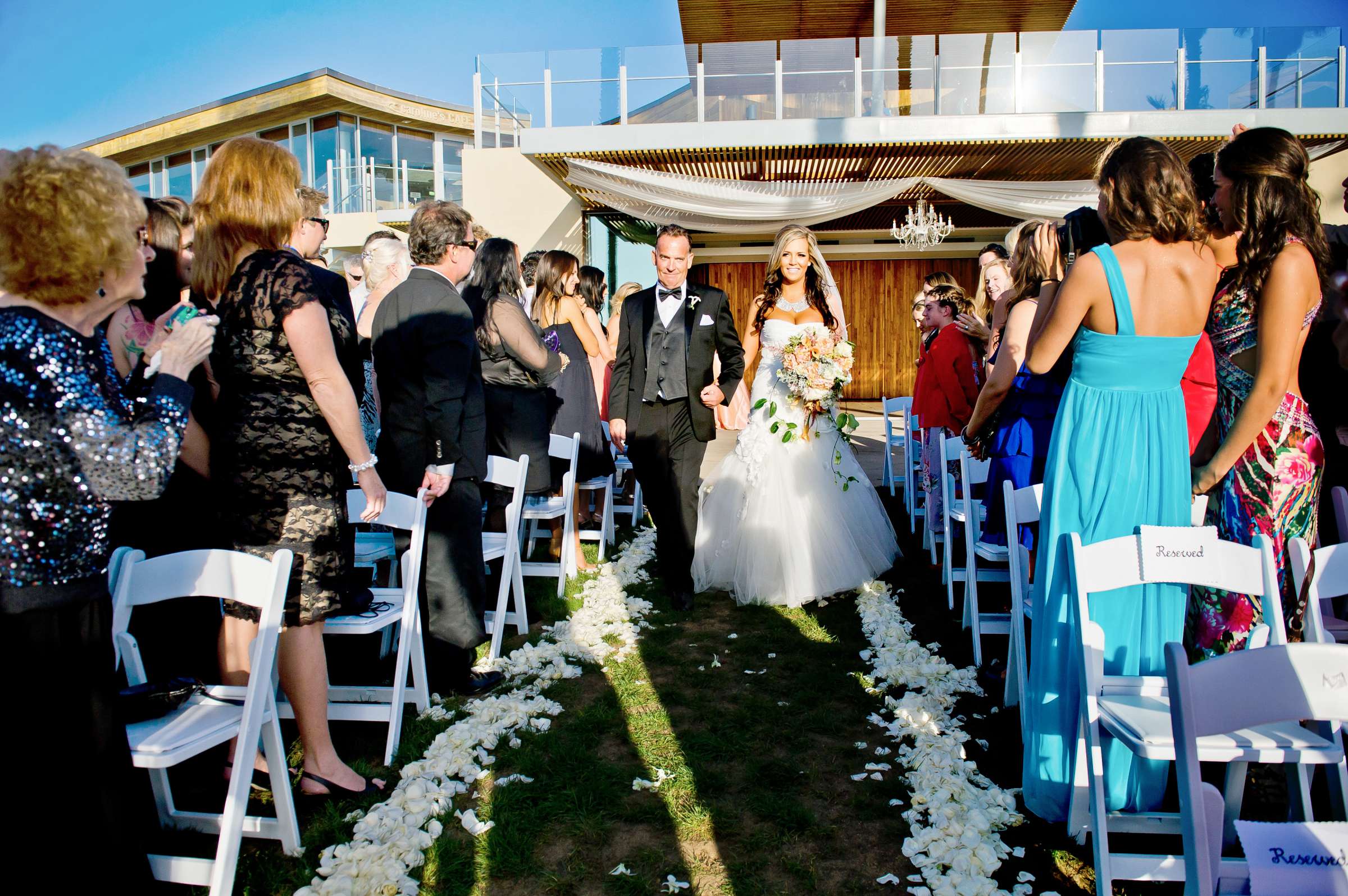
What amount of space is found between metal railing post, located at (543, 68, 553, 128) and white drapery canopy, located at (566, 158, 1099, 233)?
2.54 feet

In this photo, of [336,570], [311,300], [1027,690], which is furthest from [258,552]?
[1027,690]

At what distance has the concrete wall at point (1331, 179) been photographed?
12.2 m

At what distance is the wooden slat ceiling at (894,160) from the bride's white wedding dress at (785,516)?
6787 millimetres

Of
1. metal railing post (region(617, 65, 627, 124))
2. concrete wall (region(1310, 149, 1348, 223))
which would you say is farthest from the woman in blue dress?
concrete wall (region(1310, 149, 1348, 223))

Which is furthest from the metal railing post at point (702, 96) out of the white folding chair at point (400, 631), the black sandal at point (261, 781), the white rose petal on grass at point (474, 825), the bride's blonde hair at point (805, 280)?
the white rose petal on grass at point (474, 825)

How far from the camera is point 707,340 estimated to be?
5.28 meters

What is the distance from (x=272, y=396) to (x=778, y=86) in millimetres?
10071

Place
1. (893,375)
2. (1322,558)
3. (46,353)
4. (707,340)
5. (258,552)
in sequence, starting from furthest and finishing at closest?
1. (893,375)
2. (707,340)
3. (258,552)
4. (1322,558)
5. (46,353)

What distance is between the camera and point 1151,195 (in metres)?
2.49

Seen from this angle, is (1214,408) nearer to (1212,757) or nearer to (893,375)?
(1212,757)

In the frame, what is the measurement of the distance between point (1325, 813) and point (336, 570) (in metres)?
3.30

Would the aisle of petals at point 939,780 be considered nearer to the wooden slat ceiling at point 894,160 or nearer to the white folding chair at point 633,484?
the white folding chair at point 633,484

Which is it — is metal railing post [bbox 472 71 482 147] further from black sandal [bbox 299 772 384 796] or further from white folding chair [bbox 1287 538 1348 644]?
white folding chair [bbox 1287 538 1348 644]

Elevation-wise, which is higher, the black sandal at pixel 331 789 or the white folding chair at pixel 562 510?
the white folding chair at pixel 562 510
